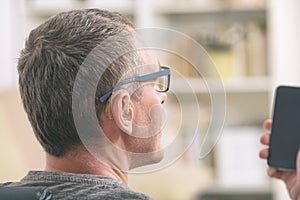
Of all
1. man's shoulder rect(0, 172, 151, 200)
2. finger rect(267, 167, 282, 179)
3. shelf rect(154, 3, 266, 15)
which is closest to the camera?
man's shoulder rect(0, 172, 151, 200)

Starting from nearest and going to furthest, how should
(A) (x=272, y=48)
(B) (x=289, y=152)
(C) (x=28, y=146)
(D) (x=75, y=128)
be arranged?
(D) (x=75, y=128), (B) (x=289, y=152), (C) (x=28, y=146), (A) (x=272, y=48)

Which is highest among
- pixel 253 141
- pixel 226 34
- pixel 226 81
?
pixel 226 34

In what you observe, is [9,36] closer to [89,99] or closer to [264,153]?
[264,153]

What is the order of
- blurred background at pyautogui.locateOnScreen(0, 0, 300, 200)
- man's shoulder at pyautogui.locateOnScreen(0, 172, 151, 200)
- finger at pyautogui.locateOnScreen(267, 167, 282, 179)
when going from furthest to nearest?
1. blurred background at pyautogui.locateOnScreen(0, 0, 300, 200)
2. finger at pyautogui.locateOnScreen(267, 167, 282, 179)
3. man's shoulder at pyautogui.locateOnScreen(0, 172, 151, 200)

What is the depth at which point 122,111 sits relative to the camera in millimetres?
1102

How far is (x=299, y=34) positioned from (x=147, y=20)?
0.77 m

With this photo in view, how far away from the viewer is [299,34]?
3617 millimetres

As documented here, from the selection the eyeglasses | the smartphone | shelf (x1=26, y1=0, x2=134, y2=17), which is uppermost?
shelf (x1=26, y1=0, x2=134, y2=17)

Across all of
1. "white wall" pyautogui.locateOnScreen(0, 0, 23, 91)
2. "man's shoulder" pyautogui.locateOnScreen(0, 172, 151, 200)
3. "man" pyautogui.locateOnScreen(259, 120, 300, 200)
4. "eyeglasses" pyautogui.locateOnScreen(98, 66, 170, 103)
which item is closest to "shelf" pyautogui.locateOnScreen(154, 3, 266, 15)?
"white wall" pyautogui.locateOnScreen(0, 0, 23, 91)

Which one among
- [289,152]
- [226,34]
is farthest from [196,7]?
[289,152]

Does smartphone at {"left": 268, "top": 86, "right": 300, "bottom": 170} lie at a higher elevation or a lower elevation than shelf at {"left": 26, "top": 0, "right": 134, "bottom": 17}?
lower

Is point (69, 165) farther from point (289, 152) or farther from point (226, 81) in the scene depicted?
point (226, 81)

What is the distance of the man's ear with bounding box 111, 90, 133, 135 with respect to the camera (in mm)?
1086

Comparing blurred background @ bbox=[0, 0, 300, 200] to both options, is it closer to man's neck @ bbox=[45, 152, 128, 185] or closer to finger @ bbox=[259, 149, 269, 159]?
finger @ bbox=[259, 149, 269, 159]
